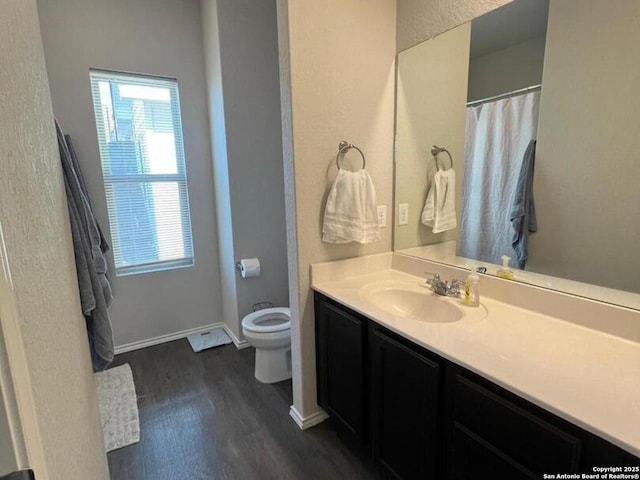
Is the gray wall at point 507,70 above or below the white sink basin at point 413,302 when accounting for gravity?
above

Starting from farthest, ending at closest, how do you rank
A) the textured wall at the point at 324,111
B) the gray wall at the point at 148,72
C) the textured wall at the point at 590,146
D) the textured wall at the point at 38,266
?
the gray wall at the point at 148,72 < the textured wall at the point at 324,111 < the textured wall at the point at 590,146 < the textured wall at the point at 38,266

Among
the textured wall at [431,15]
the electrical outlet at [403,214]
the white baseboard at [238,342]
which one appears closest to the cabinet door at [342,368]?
the electrical outlet at [403,214]

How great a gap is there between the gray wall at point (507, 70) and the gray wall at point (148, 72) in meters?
2.17

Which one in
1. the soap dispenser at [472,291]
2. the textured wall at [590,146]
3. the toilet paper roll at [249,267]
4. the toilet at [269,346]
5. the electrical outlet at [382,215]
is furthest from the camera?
the toilet paper roll at [249,267]

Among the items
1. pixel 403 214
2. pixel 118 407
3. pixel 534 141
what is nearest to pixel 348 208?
pixel 403 214

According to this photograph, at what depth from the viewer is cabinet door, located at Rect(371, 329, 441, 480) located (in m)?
1.17

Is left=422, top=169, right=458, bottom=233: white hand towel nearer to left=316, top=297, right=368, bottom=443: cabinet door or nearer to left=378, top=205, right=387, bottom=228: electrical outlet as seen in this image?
left=378, top=205, right=387, bottom=228: electrical outlet

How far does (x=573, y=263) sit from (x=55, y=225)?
1.81m

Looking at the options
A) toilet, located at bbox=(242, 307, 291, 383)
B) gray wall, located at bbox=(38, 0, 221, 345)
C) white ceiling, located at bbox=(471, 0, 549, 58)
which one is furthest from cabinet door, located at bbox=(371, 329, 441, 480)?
gray wall, located at bbox=(38, 0, 221, 345)

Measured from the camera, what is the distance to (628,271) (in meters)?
1.18

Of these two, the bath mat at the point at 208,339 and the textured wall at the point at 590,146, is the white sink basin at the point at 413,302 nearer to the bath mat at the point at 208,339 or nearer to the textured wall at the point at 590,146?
the textured wall at the point at 590,146

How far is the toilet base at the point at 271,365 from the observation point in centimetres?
236

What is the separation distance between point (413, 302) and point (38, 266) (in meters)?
1.47

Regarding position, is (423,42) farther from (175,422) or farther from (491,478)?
(175,422)
